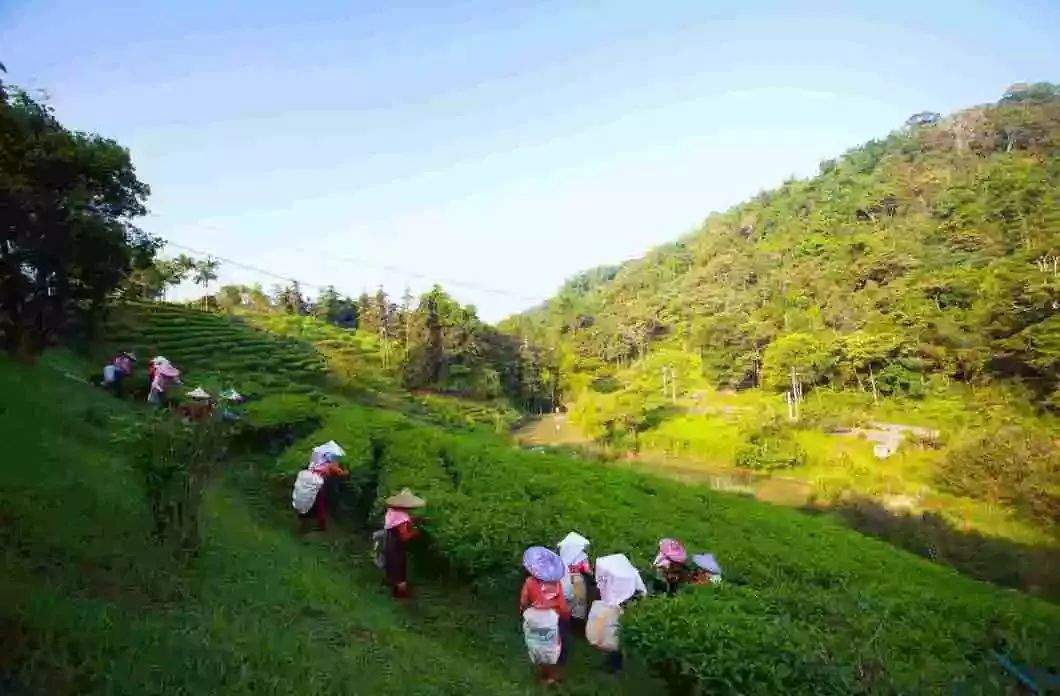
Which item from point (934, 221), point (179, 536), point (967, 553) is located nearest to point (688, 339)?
point (934, 221)

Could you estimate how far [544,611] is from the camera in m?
5.70

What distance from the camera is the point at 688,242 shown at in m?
127

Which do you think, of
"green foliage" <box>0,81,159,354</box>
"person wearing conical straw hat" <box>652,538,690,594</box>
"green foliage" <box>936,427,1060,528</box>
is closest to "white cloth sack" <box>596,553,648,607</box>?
"person wearing conical straw hat" <box>652,538,690,594</box>

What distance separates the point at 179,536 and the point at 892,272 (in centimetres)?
6086

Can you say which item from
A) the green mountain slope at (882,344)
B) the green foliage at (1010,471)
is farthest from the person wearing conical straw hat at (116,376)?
the green foliage at (1010,471)

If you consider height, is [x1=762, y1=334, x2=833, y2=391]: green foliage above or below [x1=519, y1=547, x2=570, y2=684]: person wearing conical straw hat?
above

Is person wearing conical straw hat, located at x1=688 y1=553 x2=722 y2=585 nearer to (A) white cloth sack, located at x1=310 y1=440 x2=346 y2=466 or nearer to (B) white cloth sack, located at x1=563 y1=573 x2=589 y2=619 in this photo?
(B) white cloth sack, located at x1=563 y1=573 x2=589 y2=619

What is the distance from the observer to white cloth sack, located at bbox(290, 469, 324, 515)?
891 cm

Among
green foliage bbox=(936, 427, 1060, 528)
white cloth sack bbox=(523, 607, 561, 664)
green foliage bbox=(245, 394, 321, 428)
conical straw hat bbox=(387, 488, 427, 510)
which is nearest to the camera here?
white cloth sack bbox=(523, 607, 561, 664)

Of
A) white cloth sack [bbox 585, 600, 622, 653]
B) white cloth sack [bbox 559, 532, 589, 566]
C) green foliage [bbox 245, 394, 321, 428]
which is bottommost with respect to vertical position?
white cloth sack [bbox 585, 600, 622, 653]

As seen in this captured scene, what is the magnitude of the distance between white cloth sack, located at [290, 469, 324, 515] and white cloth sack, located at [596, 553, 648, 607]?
4536 millimetres

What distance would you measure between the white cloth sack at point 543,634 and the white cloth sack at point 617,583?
0.57 meters

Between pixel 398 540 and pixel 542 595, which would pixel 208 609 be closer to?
pixel 398 540

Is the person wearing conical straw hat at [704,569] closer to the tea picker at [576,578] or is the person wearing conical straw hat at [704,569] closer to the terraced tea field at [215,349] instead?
the tea picker at [576,578]
